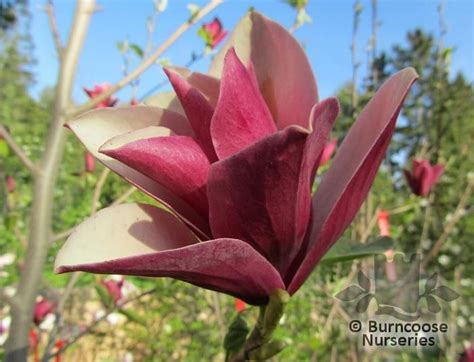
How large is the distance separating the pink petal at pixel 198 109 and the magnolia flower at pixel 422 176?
4.93ft

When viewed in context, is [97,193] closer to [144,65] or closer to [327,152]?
[144,65]

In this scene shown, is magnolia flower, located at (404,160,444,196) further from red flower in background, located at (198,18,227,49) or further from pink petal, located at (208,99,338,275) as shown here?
pink petal, located at (208,99,338,275)

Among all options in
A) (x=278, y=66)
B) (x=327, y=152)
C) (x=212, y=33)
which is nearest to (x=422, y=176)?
(x=327, y=152)

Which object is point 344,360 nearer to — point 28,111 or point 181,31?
point 181,31

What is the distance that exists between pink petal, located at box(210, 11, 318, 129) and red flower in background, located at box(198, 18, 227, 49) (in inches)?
37.4

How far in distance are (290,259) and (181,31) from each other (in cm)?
79

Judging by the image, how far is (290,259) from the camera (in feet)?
1.30

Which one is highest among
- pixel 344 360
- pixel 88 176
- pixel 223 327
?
pixel 88 176

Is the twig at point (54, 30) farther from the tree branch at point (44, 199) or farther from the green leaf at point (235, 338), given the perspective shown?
the green leaf at point (235, 338)

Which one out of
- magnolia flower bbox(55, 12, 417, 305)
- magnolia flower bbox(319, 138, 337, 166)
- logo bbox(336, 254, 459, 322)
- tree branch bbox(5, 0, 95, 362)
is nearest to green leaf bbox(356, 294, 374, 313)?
logo bbox(336, 254, 459, 322)

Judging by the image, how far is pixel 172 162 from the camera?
0.38 meters

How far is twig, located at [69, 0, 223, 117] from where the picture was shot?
2.80ft

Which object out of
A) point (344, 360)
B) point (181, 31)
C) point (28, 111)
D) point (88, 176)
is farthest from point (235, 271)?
point (28, 111)
